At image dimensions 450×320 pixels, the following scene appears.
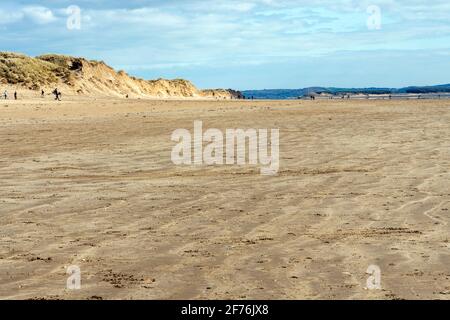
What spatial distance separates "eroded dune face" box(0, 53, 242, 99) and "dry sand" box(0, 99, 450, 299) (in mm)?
60811

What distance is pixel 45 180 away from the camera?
1179 centimetres

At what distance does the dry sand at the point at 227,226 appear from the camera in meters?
5.78

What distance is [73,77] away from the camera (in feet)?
259

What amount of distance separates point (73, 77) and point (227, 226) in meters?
73.6

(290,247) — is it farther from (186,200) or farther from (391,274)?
(186,200)

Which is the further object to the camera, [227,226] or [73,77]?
[73,77]

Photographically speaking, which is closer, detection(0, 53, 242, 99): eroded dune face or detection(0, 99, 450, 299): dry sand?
detection(0, 99, 450, 299): dry sand

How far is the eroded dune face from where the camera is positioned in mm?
74125

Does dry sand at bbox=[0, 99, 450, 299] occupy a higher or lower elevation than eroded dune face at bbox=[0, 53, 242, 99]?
lower

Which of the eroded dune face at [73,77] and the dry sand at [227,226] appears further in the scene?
the eroded dune face at [73,77]

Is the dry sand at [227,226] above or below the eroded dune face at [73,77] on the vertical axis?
below

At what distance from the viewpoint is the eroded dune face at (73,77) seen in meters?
74.1

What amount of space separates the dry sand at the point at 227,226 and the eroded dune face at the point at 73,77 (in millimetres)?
60811
